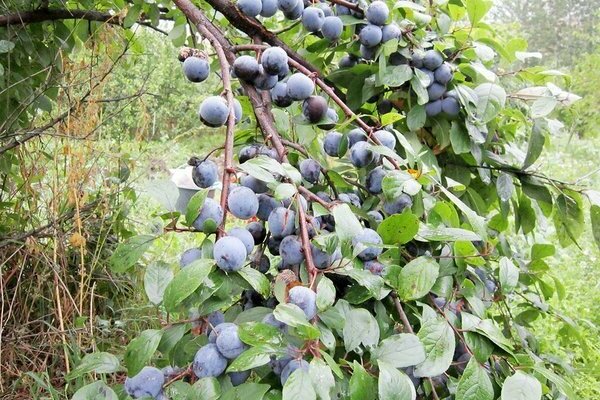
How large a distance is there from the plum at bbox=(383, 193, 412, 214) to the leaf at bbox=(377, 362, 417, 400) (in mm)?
258

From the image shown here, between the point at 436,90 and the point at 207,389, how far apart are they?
69 cm

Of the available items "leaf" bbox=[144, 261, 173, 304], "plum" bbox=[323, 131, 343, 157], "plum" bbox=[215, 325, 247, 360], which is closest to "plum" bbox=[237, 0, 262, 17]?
"plum" bbox=[323, 131, 343, 157]

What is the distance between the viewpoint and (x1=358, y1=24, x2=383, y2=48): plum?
1.01m

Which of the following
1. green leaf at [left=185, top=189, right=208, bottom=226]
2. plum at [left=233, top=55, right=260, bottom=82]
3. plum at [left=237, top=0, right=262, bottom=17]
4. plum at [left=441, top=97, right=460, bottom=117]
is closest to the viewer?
green leaf at [left=185, top=189, right=208, bottom=226]

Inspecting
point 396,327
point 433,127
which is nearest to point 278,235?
point 396,327

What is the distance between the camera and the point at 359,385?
564 millimetres

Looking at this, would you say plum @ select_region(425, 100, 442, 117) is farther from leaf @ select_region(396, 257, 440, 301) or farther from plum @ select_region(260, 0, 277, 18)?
leaf @ select_region(396, 257, 440, 301)

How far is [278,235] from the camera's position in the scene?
2.18 ft

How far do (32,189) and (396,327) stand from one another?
4.37 feet

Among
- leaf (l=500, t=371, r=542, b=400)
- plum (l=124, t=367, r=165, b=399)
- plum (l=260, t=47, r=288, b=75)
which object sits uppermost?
plum (l=260, t=47, r=288, b=75)

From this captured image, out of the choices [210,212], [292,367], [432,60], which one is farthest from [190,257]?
[432,60]

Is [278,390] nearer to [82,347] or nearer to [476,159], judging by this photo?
[476,159]

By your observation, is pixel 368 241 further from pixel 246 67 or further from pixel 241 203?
pixel 246 67

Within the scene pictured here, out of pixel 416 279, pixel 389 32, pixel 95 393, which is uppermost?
pixel 389 32
